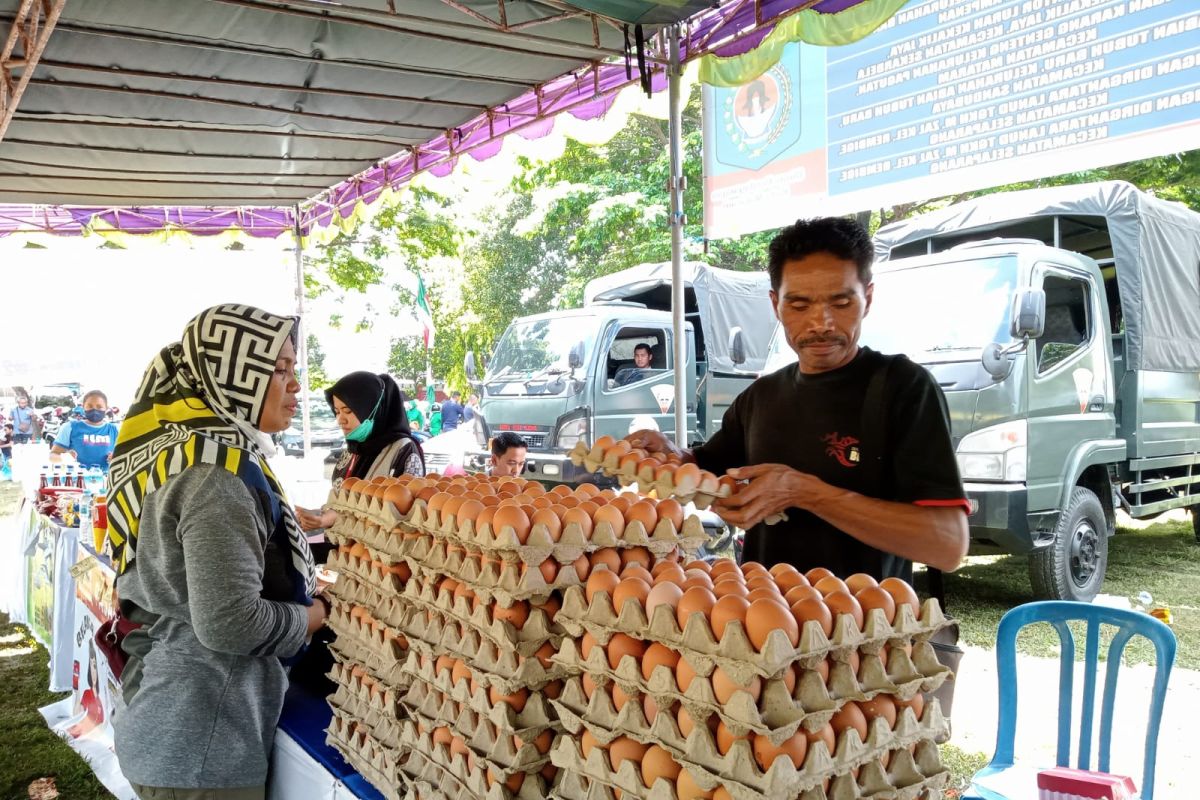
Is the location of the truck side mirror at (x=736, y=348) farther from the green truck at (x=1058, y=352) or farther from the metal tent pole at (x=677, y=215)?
the metal tent pole at (x=677, y=215)

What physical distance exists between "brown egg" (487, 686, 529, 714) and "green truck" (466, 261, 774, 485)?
7.61 metres

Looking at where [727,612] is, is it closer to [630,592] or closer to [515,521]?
[630,592]

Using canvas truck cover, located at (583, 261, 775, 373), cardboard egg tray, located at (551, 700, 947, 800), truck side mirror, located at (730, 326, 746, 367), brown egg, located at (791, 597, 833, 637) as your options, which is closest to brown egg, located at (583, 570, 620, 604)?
cardboard egg tray, located at (551, 700, 947, 800)

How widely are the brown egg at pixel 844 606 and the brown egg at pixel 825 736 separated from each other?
0.17m

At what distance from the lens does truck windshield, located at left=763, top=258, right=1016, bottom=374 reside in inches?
260

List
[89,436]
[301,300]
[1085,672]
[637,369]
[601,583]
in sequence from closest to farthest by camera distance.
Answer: [601,583], [1085,672], [89,436], [637,369], [301,300]

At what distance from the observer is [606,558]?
67.7 inches

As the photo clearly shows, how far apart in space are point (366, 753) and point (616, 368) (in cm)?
865

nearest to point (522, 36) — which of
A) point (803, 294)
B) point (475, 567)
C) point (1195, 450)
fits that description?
point (803, 294)

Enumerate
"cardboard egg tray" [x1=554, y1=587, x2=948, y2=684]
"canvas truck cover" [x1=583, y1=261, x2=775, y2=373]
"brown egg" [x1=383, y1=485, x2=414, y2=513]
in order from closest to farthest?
"cardboard egg tray" [x1=554, y1=587, x2=948, y2=684]
"brown egg" [x1=383, y1=485, x2=414, y2=513]
"canvas truck cover" [x1=583, y1=261, x2=775, y2=373]

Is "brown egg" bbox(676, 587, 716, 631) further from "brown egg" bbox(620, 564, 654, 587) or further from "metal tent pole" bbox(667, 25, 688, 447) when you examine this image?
"metal tent pole" bbox(667, 25, 688, 447)

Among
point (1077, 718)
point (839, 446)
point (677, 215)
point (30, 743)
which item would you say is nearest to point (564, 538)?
point (839, 446)

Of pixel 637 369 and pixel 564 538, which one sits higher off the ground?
pixel 637 369

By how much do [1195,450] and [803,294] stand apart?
8741 mm
